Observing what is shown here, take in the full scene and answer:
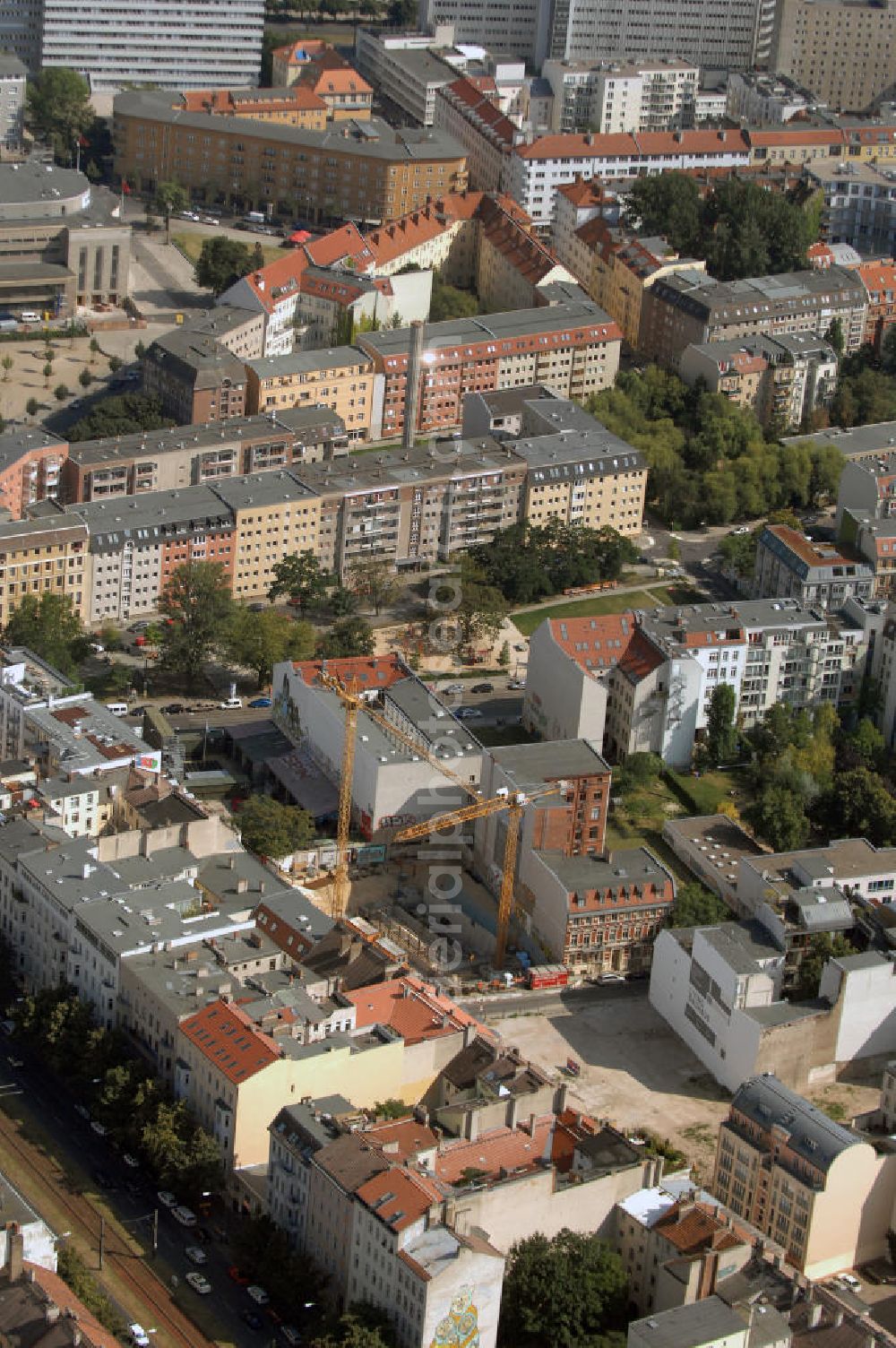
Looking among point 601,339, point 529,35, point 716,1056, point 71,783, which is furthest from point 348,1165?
point 529,35

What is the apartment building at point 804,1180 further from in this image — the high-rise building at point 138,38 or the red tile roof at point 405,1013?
the high-rise building at point 138,38

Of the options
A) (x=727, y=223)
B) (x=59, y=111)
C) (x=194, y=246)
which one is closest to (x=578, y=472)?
(x=727, y=223)

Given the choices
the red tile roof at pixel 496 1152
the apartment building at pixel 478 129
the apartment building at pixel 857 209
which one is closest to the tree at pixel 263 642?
the red tile roof at pixel 496 1152

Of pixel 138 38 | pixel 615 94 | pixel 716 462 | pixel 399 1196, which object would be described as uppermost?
pixel 615 94

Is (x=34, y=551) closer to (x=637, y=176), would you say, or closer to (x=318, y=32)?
(x=637, y=176)

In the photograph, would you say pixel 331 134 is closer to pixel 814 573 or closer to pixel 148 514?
→ pixel 148 514

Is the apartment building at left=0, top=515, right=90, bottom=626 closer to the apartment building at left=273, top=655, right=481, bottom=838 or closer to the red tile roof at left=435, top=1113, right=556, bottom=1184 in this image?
the apartment building at left=273, top=655, right=481, bottom=838
